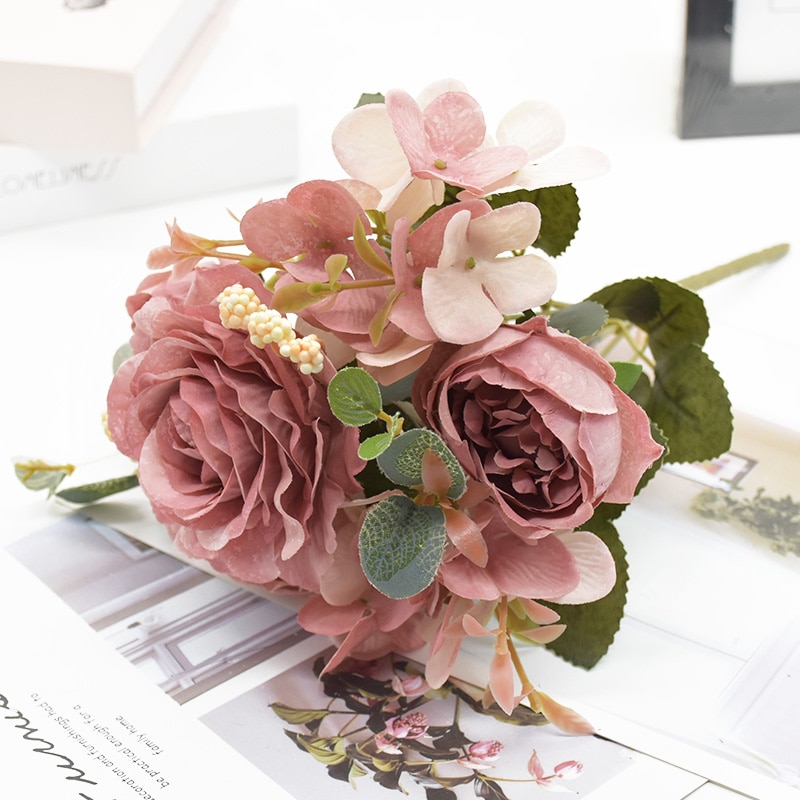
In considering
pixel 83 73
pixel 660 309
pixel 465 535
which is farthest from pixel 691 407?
pixel 83 73

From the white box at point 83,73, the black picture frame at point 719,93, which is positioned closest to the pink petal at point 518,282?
the white box at point 83,73

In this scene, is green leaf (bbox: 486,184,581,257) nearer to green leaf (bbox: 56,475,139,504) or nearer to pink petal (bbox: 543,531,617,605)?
pink petal (bbox: 543,531,617,605)

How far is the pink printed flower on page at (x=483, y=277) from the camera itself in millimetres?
378

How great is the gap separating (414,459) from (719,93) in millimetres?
734

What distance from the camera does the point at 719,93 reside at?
1.00 meters

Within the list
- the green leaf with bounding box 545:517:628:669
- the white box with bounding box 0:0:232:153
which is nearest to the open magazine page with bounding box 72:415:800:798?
the green leaf with bounding box 545:517:628:669

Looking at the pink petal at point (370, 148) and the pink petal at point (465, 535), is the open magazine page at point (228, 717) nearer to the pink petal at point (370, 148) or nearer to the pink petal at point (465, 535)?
the pink petal at point (465, 535)

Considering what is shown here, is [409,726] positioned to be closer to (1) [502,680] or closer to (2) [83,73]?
(1) [502,680]

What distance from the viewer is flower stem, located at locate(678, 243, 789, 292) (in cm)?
69

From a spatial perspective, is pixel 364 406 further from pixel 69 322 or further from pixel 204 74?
pixel 204 74

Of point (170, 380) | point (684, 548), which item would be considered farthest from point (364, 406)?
point (684, 548)

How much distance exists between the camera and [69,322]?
0.78 m

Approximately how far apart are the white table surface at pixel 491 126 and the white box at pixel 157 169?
1cm

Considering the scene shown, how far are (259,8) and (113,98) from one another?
0.46 m
